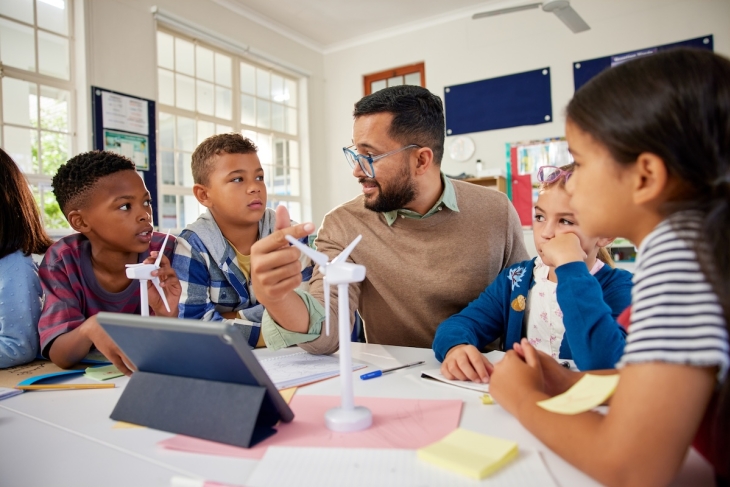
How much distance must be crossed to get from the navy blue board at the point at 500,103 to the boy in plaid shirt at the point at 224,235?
415 cm

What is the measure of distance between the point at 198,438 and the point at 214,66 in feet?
17.7

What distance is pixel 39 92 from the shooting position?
397 centimetres

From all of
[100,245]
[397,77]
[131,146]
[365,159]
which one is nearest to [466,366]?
[365,159]

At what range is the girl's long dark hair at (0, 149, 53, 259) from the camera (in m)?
1.60

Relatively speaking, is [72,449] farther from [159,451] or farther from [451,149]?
[451,149]

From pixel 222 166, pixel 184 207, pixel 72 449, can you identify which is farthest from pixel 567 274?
pixel 184 207

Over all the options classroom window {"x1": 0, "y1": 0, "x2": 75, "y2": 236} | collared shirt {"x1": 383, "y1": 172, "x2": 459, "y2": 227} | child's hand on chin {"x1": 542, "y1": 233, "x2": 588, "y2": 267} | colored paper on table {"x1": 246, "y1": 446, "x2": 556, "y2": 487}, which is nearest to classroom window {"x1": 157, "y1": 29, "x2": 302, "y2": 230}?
classroom window {"x1": 0, "y1": 0, "x2": 75, "y2": 236}

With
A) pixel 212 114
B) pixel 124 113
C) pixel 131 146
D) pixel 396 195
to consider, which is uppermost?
pixel 212 114

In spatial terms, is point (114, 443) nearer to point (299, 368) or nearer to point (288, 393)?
point (288, 393)

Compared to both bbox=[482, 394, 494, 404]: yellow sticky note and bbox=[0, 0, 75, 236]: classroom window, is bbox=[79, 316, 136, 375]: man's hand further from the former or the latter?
bbox=[0, 0, 75, 236]: classroom window

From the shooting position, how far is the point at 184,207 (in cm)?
502

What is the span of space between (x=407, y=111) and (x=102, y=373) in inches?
48.9

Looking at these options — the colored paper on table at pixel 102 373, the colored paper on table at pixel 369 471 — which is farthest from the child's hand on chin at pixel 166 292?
the colored paper on table at pixel 369 471

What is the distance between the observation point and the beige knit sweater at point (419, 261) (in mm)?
1712
